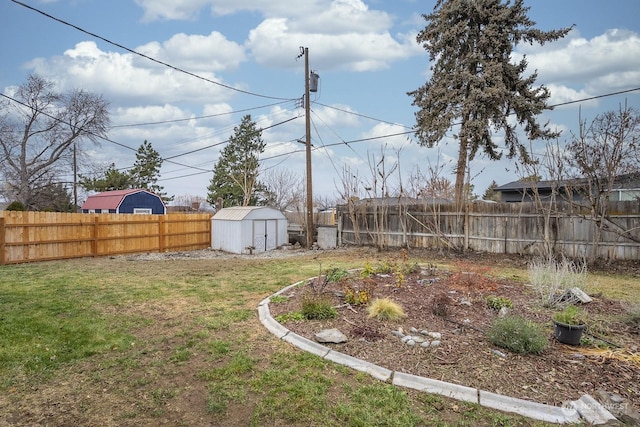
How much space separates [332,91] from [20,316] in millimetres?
14350

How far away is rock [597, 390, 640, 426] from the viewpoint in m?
2.50

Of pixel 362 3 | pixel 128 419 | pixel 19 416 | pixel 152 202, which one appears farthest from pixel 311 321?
pixel 152 202

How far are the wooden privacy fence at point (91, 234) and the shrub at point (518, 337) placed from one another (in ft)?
41.8

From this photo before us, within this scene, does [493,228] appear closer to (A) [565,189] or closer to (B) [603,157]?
(A) [565,189]

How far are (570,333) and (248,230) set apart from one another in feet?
40.8

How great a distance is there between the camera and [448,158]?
1278 centimetres

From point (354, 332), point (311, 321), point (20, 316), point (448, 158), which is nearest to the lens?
point (354, 332)

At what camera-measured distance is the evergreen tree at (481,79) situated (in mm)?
12742

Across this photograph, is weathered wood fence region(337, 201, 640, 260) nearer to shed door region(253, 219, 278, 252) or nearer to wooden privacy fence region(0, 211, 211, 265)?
shed door region(253, 219, 278, 252)

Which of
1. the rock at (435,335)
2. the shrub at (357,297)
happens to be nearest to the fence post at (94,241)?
the shrub at (357,297)

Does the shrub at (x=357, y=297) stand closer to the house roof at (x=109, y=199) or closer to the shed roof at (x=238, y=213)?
the shed roof at (x=238, y=213)

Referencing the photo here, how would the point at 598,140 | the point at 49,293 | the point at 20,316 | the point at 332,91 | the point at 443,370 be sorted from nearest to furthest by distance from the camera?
the point at 443,370 → the point at 20,316 → the point at 49,293 → the point at 598,140 → the point at 332,91

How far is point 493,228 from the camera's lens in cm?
1149

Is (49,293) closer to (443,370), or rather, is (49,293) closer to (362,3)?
(443,370)
